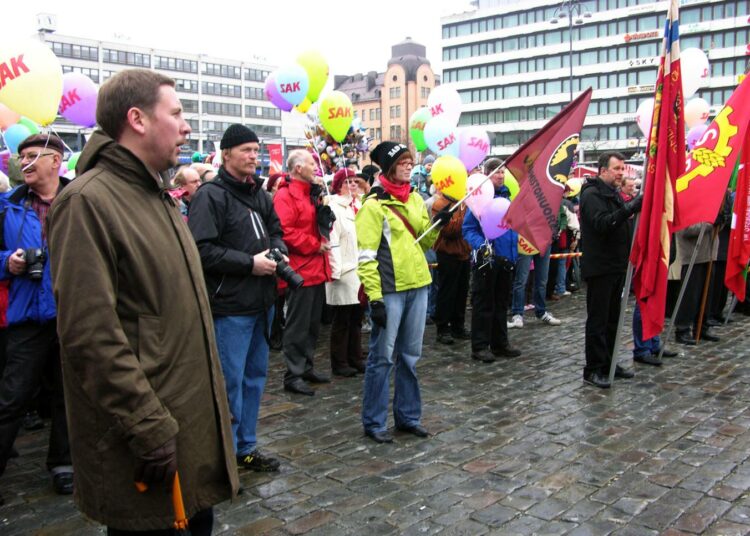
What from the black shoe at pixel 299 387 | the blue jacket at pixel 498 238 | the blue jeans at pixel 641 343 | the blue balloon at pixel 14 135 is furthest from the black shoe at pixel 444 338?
the blue balloon at pixel 14 135

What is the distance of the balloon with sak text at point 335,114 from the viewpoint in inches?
371

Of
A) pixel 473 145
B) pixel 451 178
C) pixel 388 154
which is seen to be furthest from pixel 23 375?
pixel 473 145

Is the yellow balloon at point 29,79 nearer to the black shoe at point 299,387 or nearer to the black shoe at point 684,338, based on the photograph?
the black shoe at point 299,387

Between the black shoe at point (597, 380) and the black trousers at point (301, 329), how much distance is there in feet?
9.02

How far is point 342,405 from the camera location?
6074 mm

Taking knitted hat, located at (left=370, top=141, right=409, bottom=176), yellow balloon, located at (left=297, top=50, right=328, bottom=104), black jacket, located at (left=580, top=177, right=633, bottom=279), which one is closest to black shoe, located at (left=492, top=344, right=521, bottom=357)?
black jacket, located at (left=580, top=177, right=633, bottom=279)

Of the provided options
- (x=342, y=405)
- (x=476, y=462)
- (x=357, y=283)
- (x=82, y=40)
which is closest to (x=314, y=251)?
(x=357, y=283)

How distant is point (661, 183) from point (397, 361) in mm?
2785

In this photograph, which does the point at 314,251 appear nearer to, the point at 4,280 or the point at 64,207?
the point at 4,280

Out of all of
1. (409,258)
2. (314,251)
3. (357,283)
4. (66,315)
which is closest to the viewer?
(66,315)

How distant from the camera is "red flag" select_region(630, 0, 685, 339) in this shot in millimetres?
5816

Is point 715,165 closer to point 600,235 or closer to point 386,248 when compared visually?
point 600,235

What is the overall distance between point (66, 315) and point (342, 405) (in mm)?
4194

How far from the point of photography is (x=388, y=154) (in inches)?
203
